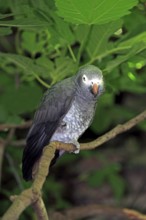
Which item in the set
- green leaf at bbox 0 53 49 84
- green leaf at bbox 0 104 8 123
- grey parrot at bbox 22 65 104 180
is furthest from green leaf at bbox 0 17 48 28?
green leaf at bbox 0 104 8 123

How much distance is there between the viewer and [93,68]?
117cm

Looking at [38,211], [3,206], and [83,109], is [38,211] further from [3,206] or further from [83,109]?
[3,206]

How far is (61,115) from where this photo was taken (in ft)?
4.30

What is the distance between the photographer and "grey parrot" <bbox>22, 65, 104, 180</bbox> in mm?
1271

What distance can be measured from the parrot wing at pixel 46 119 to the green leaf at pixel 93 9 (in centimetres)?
32

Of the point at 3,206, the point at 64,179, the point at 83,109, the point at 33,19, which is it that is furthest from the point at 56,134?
the point at 64,179

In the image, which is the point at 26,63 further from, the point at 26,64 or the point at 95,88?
the point at 95,88

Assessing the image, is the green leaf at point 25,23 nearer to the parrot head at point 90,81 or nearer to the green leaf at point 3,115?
the parrot head at point 90,81

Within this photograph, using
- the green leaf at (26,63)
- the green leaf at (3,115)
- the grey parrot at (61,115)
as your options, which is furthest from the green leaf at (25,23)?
the green leaf at (3,115)

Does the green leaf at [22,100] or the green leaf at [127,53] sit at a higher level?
the green leaf at [127,53]

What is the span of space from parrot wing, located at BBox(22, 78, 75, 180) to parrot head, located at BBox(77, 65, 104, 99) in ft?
0.11

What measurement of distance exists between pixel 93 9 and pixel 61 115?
0.42m

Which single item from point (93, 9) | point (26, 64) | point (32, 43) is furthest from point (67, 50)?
point (93, 9)

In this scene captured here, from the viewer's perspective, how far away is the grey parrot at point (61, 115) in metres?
1.27
